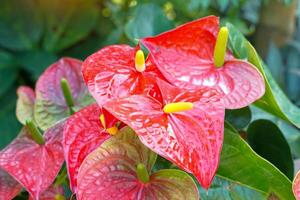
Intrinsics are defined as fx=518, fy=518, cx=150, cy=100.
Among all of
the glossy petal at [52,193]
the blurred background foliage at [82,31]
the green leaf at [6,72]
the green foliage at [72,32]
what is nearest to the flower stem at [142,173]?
the glossy petal at [52,193]

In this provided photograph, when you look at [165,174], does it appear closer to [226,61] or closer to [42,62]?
[226,61]

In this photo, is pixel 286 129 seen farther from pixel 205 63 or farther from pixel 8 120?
pixel 8 120

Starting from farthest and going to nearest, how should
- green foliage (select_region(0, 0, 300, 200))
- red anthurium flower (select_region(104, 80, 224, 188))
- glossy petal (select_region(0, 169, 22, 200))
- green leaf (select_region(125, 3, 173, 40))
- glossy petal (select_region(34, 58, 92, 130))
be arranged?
green foliage (select_region(0, 0, 300, 200)), green leaf (select_region(125, 3, 173, 40)), glossy petal (select_region(34, 58, 92, 130)), glossy petal (select_region(0, 169, 22, 200)), red anthurium flower (select_region(104, 80, 224, 188))

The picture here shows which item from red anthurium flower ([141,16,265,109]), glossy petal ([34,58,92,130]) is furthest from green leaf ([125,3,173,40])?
red anthurium flower ([141,16,265,109])

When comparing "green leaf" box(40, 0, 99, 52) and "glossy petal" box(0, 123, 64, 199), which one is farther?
"green leaf" box(40, 0, 99, 52)

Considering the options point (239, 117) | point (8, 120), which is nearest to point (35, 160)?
point (239, 117)

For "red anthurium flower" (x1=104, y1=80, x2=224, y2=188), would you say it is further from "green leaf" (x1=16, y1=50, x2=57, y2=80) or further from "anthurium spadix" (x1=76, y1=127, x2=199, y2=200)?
"green leaf" (x1=16, y1=50, x2=57, y2=80)

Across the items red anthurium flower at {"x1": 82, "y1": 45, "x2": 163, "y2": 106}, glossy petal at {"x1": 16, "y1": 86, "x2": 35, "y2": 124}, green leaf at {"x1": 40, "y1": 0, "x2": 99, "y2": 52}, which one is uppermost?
red anthurium flower at {"x1": 82, "y1": 45, "x2": 163, "y2": 106}
